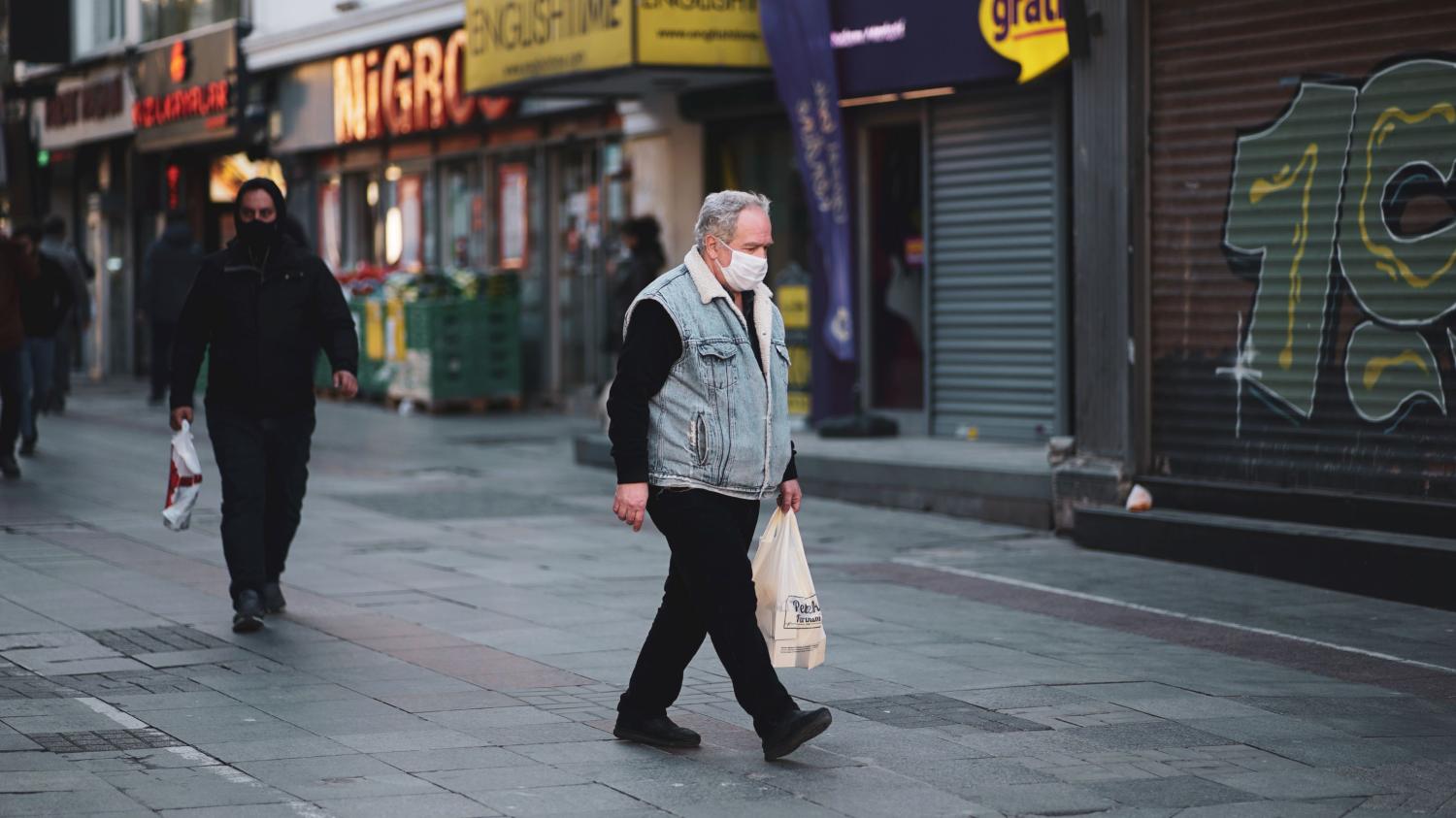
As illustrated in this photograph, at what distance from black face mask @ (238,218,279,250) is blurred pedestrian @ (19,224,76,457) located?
778 cm

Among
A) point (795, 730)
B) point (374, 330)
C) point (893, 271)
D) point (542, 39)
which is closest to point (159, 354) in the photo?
point (374, 330)

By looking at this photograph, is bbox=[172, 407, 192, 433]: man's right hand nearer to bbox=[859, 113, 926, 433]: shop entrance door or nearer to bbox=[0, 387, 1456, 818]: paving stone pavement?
bbox=[0, 387, 1456, 818]: paving stone pavement

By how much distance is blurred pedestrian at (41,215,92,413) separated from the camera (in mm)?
19812

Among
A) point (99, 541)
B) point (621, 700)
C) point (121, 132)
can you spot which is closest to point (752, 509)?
point (621, 700)

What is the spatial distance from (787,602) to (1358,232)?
5.30 meters

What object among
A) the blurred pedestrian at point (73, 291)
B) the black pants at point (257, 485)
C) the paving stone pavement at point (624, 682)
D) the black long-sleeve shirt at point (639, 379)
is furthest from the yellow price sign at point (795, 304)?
the black long-sleeve shirt at point (639, 379)

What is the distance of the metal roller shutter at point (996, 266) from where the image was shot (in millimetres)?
14508

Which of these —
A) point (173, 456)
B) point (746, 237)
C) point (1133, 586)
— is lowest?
point (1133, 586)

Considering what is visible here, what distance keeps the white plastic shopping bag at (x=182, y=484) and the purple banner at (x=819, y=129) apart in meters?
7.77

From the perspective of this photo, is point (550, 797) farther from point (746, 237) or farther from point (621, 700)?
point (746, 237)

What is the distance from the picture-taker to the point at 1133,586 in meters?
10.3

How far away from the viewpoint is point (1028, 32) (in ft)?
44.7

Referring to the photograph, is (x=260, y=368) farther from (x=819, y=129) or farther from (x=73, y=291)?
(x=73, y=291)

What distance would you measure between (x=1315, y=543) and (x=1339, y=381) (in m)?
0.92
